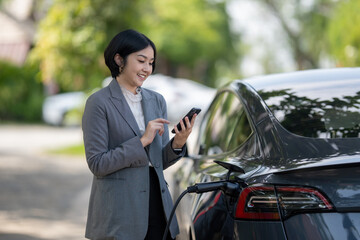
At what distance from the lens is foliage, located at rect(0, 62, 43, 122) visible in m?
23.6

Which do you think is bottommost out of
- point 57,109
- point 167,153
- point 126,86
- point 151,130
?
point 167,153

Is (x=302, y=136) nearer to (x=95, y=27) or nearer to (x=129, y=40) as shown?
(x=129, y=40)

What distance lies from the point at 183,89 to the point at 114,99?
1997 cm

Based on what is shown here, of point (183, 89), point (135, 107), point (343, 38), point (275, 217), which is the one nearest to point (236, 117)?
point (135, 107)

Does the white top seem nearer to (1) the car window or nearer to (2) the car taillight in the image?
(1) the car window

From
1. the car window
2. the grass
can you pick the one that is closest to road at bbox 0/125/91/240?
Answer: the grass

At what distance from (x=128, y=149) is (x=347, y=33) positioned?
51.4ft

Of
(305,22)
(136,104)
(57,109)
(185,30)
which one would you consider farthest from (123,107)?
(185,30)

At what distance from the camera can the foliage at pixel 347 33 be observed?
56.1 feet

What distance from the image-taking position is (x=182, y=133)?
304 cm

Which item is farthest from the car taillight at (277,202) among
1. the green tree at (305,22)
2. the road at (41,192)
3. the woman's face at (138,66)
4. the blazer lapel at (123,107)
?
the green tree at (305,22)

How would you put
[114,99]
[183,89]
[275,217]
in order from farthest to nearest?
[183,89], [114,99], [275,217]

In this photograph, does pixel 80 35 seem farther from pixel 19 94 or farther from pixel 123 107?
pixel 123 107

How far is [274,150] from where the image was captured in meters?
2.81
